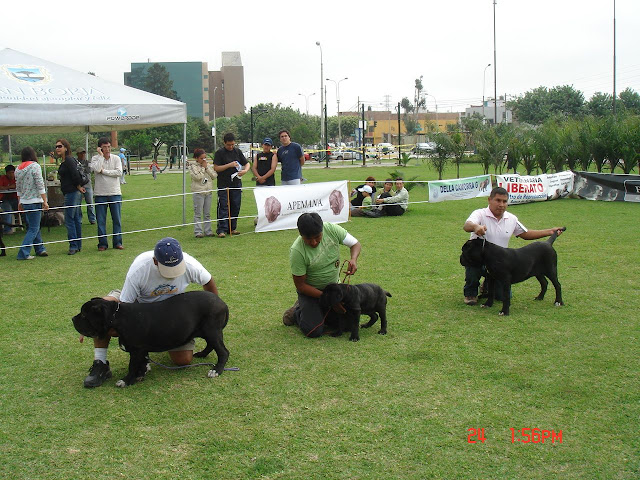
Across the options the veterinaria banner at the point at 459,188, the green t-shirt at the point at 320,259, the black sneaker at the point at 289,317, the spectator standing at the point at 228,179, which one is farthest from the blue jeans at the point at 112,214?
the veterinaria banner at the point at 459,188

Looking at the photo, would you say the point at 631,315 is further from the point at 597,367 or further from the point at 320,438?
the point at 320,438

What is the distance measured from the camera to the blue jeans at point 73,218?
1095 cm

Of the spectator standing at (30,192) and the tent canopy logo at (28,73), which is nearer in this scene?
the spectator standing at (30,192)

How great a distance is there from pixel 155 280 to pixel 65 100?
776 cm

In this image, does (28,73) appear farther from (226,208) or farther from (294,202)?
(294,202)

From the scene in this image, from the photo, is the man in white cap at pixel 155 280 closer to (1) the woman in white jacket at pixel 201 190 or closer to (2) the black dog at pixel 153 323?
(2) the black dog at pixel 153 323

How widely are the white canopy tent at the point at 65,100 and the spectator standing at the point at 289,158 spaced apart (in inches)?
84.7

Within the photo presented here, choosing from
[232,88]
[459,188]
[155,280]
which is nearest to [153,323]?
A: [155,280]

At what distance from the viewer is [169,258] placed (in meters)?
4.73

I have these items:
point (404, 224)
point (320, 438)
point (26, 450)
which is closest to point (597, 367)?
point (320, 438)

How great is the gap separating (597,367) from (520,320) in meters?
1.39

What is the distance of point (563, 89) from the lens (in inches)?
3041

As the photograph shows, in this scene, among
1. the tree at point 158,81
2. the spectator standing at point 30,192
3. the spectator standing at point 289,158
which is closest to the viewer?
the spectator standing at point 30,192

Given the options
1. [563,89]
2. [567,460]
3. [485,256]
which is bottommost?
[567,460]
